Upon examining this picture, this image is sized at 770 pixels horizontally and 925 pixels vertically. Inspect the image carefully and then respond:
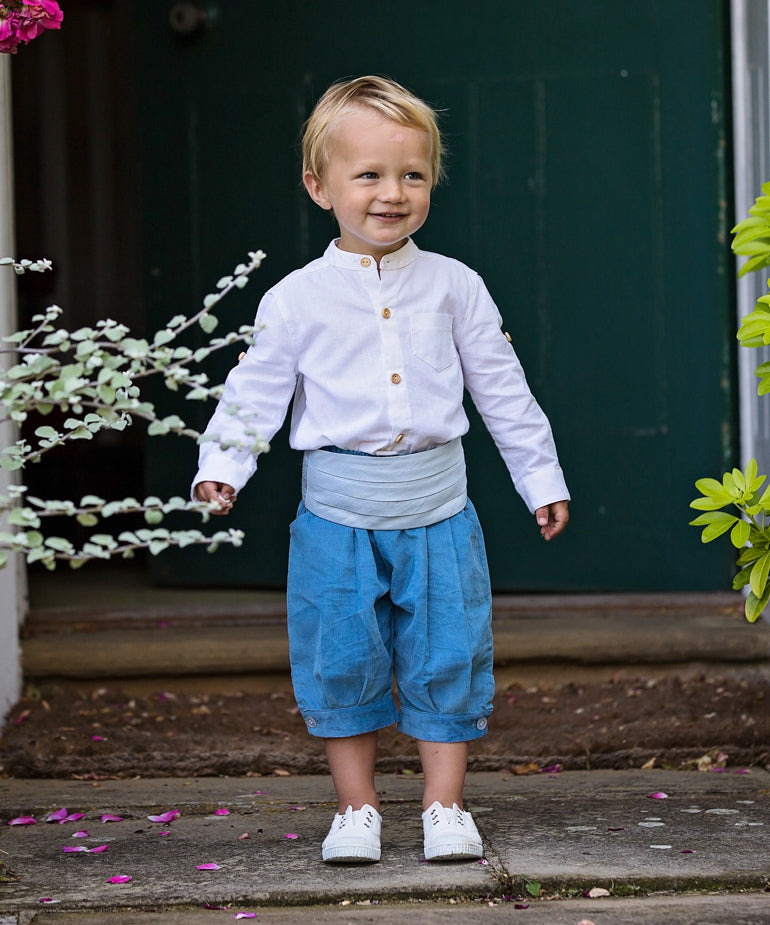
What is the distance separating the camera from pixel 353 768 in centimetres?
215

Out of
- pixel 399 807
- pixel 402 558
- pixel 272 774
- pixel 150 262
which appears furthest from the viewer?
pixel 150 262

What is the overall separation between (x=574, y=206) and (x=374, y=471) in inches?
64.8

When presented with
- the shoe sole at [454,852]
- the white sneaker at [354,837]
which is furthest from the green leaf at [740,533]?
the white sneaker at [354,837]

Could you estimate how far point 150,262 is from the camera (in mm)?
3691

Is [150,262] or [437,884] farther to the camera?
[150,262]

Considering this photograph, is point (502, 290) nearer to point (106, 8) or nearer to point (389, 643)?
point (389, 643)

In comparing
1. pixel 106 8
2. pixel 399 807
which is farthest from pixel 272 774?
pixel 106 8

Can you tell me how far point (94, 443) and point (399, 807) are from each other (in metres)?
4.18

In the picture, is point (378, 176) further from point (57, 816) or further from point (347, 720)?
point (57, 816)

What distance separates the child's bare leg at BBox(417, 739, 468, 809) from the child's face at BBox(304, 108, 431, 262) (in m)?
0.86

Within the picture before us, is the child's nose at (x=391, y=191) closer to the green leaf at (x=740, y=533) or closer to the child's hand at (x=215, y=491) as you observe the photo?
the child's hand at (x=215, y=491)

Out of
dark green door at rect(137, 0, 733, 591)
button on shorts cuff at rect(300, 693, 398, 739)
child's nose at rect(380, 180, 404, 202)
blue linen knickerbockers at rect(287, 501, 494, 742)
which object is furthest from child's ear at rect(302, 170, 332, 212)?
dark green door at rect(137, 0, 733, 591)

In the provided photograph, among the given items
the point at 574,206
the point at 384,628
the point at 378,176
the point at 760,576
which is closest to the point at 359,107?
the point at 378,176

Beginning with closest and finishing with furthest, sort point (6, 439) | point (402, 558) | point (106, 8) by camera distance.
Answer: point (402, 558) → point (6, 439) → point (106, 8)
